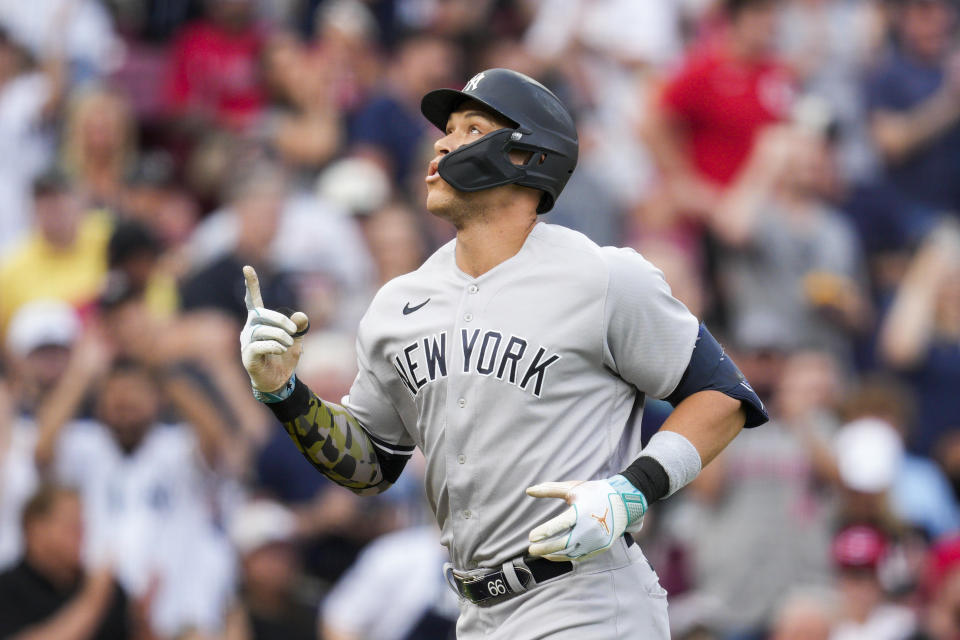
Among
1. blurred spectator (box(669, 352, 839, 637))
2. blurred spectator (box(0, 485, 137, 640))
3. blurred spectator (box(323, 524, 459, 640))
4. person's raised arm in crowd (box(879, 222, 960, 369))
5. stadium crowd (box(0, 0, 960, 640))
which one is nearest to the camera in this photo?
blurred spectator (box(0, 485, 137, 640))

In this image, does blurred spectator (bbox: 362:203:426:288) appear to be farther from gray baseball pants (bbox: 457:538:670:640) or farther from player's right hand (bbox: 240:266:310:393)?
gray baseball pants (bbox: 457:538:670:640)

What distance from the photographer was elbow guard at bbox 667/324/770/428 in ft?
14.7

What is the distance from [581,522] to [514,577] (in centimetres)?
45

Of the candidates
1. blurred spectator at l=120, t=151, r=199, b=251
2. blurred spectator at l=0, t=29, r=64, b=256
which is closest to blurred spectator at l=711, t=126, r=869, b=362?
blurred spectator at l=120, t=151, r=199, b=251

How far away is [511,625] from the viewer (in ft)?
14.3

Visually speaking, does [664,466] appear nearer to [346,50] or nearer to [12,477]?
[12,477]

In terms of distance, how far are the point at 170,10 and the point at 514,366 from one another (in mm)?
8066

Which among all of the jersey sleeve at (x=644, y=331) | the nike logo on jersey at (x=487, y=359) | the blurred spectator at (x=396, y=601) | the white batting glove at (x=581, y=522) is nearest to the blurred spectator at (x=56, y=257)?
the blurred spectator at (x=396, y=601)

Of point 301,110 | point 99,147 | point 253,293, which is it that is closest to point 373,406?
point 253,293

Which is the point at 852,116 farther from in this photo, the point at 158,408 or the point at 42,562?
the point at 42,562


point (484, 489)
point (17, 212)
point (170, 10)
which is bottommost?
point (17, 212)

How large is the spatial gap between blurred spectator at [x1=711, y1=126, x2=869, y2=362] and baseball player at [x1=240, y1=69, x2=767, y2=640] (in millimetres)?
5265

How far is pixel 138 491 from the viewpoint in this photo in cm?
841

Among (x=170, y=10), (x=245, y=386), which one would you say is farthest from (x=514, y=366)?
(x=170, y=10)
